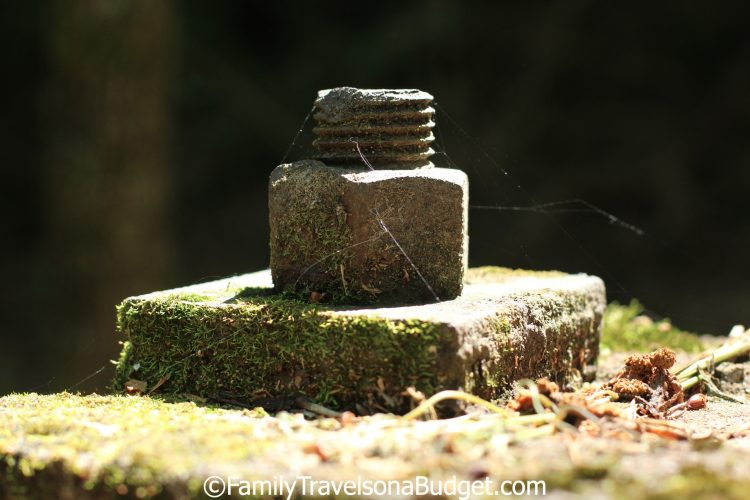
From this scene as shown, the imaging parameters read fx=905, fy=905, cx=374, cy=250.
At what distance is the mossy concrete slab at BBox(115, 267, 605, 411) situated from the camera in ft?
7.02

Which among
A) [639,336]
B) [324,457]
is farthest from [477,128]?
[324,457]

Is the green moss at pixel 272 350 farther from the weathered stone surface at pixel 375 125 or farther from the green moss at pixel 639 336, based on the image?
the green moss at pixel 639 336

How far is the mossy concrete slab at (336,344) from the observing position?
7.02 feet

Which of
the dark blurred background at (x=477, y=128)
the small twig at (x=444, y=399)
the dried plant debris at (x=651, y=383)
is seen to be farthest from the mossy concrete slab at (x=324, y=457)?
the dark blurred background at (x=477, y=128)

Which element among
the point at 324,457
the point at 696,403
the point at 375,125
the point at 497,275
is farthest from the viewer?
the point at 497,275

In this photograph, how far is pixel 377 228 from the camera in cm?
249

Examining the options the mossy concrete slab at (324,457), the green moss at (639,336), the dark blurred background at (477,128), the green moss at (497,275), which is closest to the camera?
the mossy concrete slab at (324,457)

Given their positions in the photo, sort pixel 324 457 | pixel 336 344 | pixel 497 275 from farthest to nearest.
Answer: pixel 497 275 < pixel 336 344 < pixel 324 457

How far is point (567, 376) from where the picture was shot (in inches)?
109

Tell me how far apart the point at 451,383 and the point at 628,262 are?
5.75 metres

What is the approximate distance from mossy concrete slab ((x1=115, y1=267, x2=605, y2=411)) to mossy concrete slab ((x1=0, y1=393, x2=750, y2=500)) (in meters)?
0.18

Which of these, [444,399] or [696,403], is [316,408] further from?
[696,403]

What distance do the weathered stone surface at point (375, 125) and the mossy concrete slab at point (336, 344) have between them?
45 centimetres

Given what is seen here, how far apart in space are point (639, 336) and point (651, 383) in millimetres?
1295
